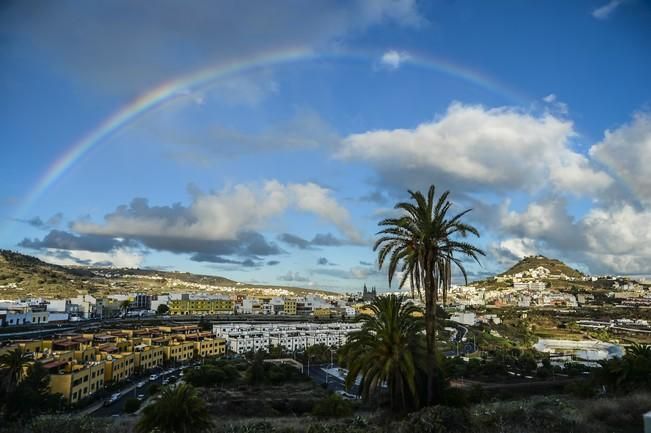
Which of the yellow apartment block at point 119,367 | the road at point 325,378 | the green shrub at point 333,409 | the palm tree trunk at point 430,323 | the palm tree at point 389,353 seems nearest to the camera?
the palm tree at point 389,353

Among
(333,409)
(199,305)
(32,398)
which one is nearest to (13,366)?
(32,398)

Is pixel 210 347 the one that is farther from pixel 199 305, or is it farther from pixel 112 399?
pixel 199 305

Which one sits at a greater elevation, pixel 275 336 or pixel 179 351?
pixel 275 336

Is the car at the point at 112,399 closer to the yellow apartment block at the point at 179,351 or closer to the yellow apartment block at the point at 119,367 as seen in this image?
the yellow apartment block at the point at 119,367

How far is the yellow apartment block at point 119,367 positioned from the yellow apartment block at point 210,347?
17.1 metres

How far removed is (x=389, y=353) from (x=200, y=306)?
13483cm

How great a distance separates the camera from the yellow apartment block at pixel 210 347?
77.9 meters

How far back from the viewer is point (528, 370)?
62781 mm

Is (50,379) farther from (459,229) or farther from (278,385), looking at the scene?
(459,229)

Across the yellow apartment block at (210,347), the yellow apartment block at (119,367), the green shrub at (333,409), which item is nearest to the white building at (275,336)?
the yellow apartment block at (210,347)

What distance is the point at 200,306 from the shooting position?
144 metres

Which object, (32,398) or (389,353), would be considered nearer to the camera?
(389,353)

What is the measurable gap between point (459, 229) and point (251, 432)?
1044 centimetres

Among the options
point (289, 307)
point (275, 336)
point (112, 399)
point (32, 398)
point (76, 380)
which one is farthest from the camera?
point (289, 307)
